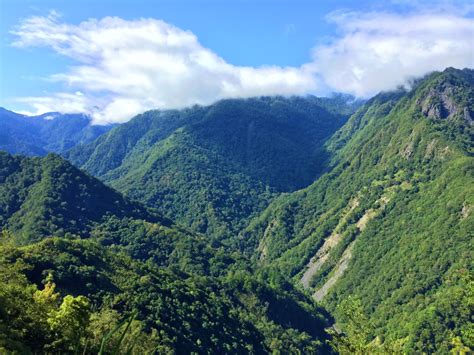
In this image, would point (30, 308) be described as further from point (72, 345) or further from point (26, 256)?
point (26, 256)

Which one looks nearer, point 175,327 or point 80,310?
point 80,310

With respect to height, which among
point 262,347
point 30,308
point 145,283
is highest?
point 30,308

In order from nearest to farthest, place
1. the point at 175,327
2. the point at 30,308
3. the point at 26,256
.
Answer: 1. the point at 30,308
2. the point at 26,256
3. the point at 175,327

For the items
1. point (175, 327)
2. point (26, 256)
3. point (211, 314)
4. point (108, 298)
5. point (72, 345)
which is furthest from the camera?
point (211, 314)

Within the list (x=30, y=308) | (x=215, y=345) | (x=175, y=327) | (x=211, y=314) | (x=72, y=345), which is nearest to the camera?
(x=72, y=345)

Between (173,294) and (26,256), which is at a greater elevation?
(26,256)

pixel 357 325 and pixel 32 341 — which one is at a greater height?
pixel 357 325

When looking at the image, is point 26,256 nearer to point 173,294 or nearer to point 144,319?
point 144,319

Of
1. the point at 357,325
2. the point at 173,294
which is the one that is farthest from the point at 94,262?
the point at 357,325

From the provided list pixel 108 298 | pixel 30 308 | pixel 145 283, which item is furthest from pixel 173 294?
pixel 30 308
